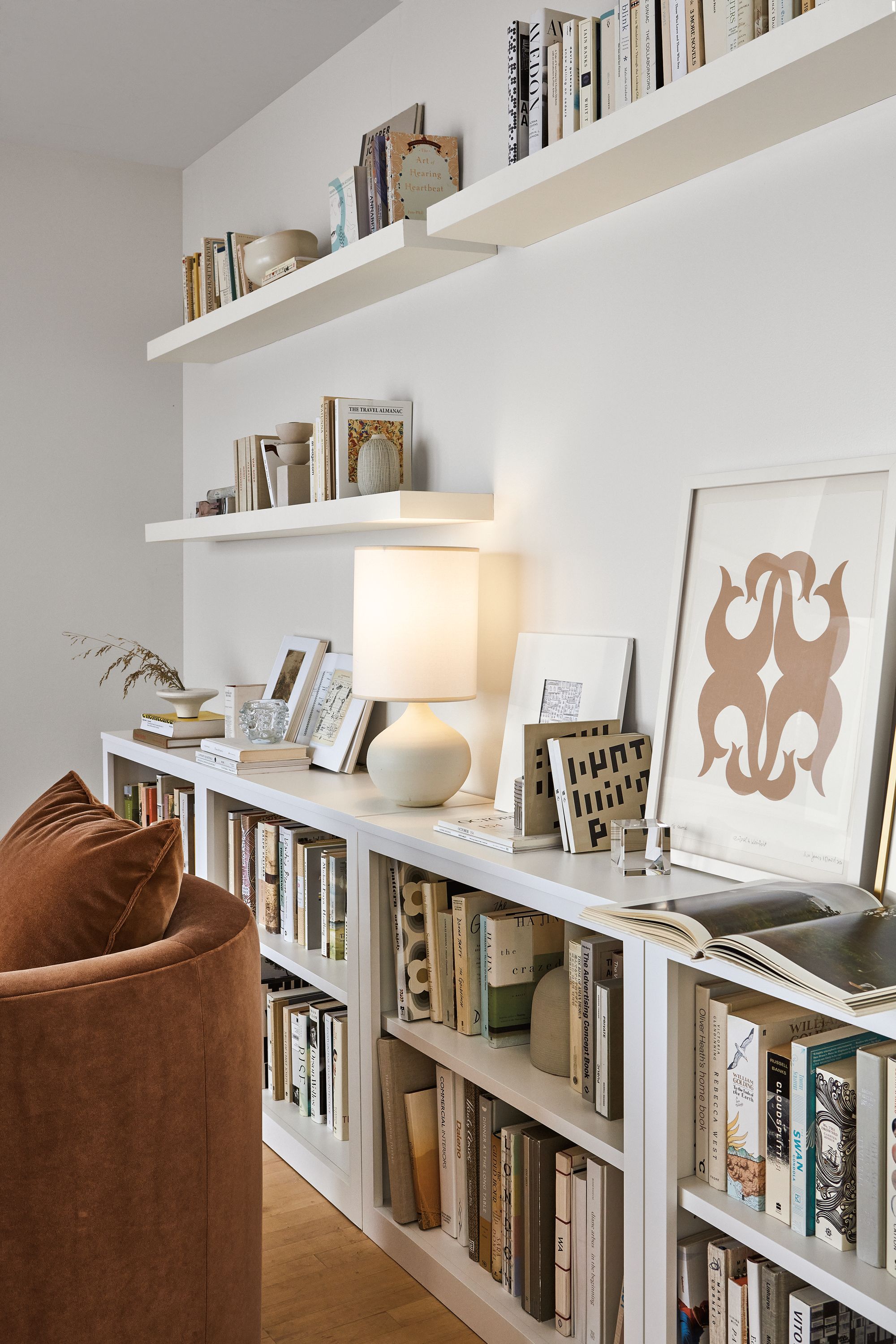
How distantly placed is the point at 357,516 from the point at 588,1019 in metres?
1.20

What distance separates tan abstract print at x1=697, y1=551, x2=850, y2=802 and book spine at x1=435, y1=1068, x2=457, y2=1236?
736 mm

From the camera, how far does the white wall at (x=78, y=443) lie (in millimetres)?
3604

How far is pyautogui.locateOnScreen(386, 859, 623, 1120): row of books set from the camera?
1.60 m

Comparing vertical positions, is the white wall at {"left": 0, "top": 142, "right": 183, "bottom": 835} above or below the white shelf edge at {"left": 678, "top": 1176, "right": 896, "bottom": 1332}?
above

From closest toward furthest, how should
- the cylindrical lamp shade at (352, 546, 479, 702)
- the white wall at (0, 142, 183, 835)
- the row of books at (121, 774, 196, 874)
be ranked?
the cylindrical lamp shade at (352, 546, 479, 702), the row of books at (121, 774, 196, 874), the white wall at (0, 142, 183, 835)

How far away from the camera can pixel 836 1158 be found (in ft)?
4.00

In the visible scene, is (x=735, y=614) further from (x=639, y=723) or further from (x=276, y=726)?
(x=276, y=726)

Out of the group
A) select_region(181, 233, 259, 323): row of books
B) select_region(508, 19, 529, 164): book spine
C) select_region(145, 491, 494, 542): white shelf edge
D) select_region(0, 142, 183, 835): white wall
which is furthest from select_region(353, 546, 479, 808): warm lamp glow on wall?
select_region(0, 142, 183, 835): white wall

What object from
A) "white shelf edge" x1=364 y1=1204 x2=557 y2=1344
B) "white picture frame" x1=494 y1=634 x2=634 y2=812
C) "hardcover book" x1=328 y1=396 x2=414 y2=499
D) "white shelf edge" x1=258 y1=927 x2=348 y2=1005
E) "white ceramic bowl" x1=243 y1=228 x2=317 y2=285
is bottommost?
"white shelf edge" x1=364 y1=1204 x2=557 y2=1344

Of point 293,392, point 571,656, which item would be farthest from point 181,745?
point 571,656

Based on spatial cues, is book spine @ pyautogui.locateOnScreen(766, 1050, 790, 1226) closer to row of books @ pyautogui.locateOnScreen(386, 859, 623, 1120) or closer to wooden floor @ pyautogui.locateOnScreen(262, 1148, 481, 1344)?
row of books @ pyautogui.locateOnScreen(386, 859, 623, 1120)

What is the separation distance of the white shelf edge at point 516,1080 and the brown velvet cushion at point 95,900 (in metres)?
0.60

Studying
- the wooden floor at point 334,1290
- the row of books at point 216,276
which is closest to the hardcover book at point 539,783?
the wooden floor at point 334,1290

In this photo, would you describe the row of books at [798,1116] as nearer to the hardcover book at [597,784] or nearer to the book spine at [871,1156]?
the book spine at [871,1156]
